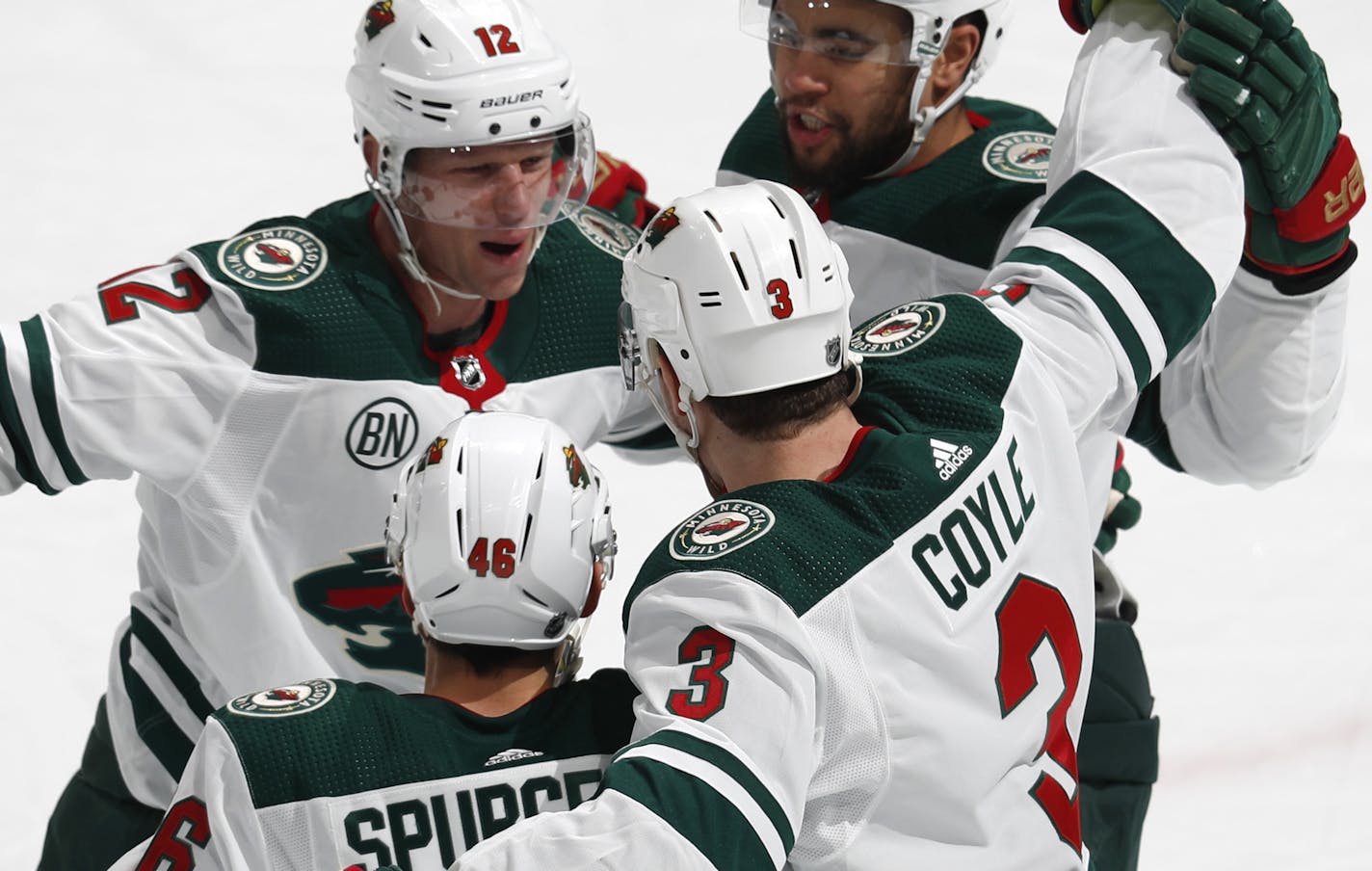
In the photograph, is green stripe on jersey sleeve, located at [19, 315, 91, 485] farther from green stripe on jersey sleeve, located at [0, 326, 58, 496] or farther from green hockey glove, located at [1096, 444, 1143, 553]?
green hockey glove, located at [1096, 444, 1143, 553]

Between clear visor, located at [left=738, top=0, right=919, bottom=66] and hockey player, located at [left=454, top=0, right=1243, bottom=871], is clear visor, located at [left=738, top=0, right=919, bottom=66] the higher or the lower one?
Result: the higher one

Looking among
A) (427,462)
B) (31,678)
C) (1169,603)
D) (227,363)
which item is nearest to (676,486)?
(1169,603)

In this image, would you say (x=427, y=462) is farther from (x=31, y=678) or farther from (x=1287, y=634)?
(x=1287, y=634)

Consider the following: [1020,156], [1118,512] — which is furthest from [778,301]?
[1118,512]

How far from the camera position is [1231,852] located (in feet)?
12.6

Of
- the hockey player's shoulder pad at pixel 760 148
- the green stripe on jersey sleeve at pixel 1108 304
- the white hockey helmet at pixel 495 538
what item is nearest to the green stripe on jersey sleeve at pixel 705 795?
the white hockey helmet at pixel 495 538

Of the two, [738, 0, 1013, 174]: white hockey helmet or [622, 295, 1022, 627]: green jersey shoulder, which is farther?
[738, 0, 1013, 174]: white hockey helmet

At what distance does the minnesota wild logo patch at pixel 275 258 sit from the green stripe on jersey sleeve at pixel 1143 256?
3.29 feet

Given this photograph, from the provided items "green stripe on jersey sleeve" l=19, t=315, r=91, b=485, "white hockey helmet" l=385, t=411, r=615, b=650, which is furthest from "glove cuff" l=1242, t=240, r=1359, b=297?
"green stripe on jersey sleeve" l=19, t=315, r=91, b=485

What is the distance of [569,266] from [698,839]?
134 centimetres

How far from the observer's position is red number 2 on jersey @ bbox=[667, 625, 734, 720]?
187 centimetres

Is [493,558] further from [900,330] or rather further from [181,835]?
[900,330]

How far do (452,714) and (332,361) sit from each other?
0.84 meters

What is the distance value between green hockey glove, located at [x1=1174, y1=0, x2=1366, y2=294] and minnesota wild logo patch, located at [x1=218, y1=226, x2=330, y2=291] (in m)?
1.23
